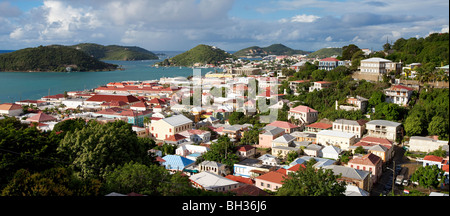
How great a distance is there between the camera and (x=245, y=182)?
21.8ft

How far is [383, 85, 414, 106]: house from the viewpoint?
10.5 m

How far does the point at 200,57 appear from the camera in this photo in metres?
52.1

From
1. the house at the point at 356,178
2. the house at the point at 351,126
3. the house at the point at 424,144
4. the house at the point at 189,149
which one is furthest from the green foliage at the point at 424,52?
the house at the point at 189,149

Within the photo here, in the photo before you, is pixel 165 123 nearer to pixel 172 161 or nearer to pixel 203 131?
pixel 203 131

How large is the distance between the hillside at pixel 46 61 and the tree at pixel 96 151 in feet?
137

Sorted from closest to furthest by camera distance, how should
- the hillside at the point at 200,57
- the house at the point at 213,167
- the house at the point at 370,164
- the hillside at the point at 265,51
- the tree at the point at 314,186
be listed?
1. the tree at the point at 314,186
2. the house at the point at 370,164
3. the house at the point at 213,167
4. the hillside at the point at 200,57
5. the hillside at the point at 265,51

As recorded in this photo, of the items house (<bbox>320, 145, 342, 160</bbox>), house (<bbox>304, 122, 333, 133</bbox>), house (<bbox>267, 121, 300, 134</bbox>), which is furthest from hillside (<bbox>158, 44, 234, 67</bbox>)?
house (<bbox>320, 145, 342, 160</bbox>)

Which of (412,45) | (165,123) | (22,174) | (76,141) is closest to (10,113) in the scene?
(165,123)

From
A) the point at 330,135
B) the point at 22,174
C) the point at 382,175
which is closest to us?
the point at 22,174

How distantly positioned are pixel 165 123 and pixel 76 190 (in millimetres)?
7400

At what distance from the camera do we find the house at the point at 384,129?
9328 mm

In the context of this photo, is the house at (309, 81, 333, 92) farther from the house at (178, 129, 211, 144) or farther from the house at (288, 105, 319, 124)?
the house at (178, 129, 211, 144)

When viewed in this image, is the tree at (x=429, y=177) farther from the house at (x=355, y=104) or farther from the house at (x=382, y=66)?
the house at (x=382, y=66)
